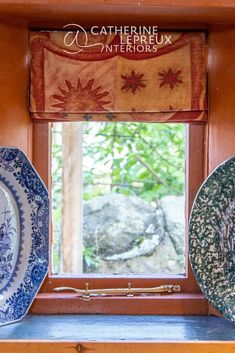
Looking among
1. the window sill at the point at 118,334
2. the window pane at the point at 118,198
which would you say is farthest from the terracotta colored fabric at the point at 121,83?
the window sill at the point at 118,334

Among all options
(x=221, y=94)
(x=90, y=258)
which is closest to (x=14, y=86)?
(x=221, y=94)

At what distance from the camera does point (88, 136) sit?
1.66 m

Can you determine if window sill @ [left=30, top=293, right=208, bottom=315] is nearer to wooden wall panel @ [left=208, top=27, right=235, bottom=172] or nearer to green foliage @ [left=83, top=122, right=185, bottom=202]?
wooden wall panel @ [left=208, top=27, right=235, bottom=172]

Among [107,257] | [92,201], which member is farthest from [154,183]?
[107,257]

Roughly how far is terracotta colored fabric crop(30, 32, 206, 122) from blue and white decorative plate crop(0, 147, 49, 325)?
Result: 151 millimetres

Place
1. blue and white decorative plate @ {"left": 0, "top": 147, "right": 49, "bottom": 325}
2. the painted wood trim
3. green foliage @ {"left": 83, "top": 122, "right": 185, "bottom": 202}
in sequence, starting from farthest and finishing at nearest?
green foliage @ {"left": 83, "top": 122, "right": 185, "bottom": 202}, blue and white decorative plate @ {"left": 0, "top": 147, "right": 49, "bottom": 325}, the painted wood trim

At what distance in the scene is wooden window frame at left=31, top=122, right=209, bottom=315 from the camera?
1.18 metres

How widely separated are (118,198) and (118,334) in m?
0.90

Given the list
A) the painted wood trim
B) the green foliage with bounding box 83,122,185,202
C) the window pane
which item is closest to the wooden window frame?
the painted wood trim

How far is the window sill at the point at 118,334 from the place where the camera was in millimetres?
954

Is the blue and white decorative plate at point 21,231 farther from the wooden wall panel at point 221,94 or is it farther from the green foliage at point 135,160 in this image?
the green foliage at point 135,160

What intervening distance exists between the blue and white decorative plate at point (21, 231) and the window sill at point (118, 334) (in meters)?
0.07

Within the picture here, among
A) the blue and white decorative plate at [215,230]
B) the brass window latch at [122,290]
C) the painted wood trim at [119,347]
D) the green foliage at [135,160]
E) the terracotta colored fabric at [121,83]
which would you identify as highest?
the terracotta colored fabric at [121,83]

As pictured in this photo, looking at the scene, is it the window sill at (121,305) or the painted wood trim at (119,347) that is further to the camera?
the window sill at (121,305)
